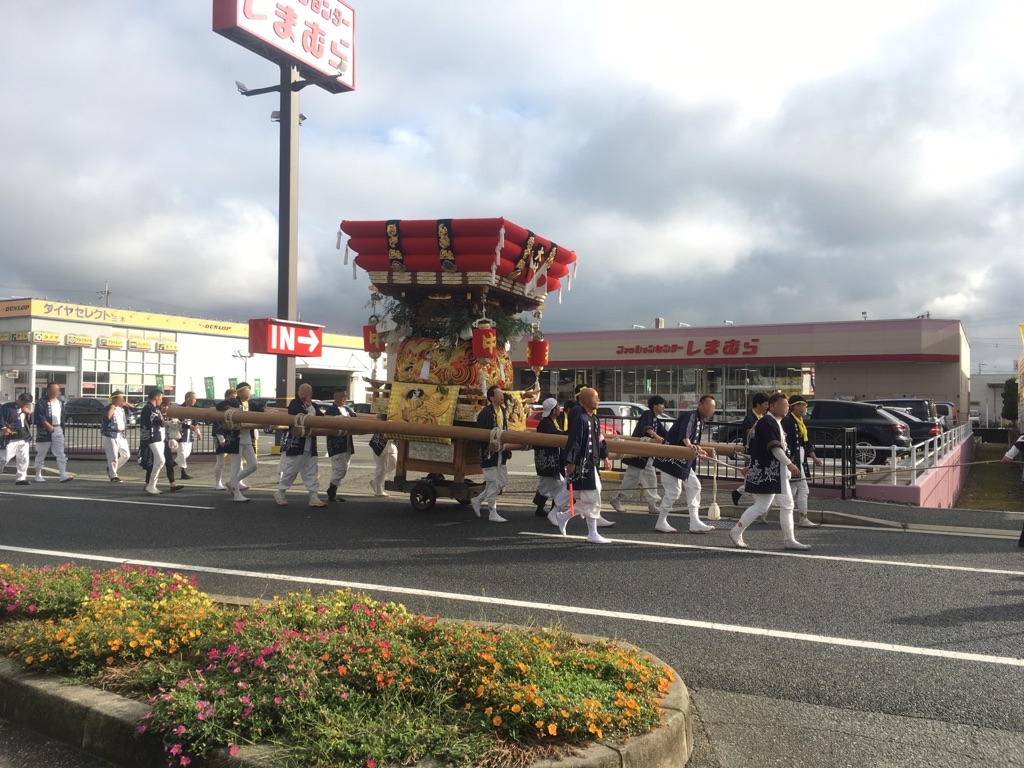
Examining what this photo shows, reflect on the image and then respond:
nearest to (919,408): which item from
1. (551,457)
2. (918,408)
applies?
(918,408)

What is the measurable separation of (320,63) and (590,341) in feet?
80.2

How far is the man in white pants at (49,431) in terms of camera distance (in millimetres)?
14234

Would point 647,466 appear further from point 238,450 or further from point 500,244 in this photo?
point 238,450

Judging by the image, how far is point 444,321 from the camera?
1046 centimetres

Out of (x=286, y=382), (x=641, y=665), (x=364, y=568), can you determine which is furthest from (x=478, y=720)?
(x=286, y=382)

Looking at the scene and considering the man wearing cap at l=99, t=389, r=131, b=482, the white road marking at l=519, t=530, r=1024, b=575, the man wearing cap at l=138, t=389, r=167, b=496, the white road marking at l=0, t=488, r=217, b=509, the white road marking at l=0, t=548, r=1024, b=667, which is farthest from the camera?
the man wearing cap at l=99, t=389, r=131, b=482

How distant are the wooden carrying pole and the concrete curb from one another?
463 cm

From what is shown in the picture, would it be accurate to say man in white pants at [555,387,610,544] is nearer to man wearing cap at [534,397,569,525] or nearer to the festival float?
man wearing cap at [534,397,569,525]

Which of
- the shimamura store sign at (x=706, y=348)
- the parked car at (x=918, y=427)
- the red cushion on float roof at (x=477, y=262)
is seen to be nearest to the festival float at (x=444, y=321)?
the red cushion on float roof at (x=477, y=262)

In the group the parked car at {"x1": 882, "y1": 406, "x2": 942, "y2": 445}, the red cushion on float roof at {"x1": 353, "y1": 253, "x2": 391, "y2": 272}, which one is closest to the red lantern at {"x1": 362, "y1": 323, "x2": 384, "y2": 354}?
the red cushion on float roof at {"x1": 353, "y1": 253, "x2": 391, "y2": 272}

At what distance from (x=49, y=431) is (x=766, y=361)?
3405cm

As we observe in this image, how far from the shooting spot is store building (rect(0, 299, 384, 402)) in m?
41.4

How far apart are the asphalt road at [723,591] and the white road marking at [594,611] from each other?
0.02 metres

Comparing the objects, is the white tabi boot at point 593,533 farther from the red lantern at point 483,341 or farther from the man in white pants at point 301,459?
the man in white pants at point 301,459
